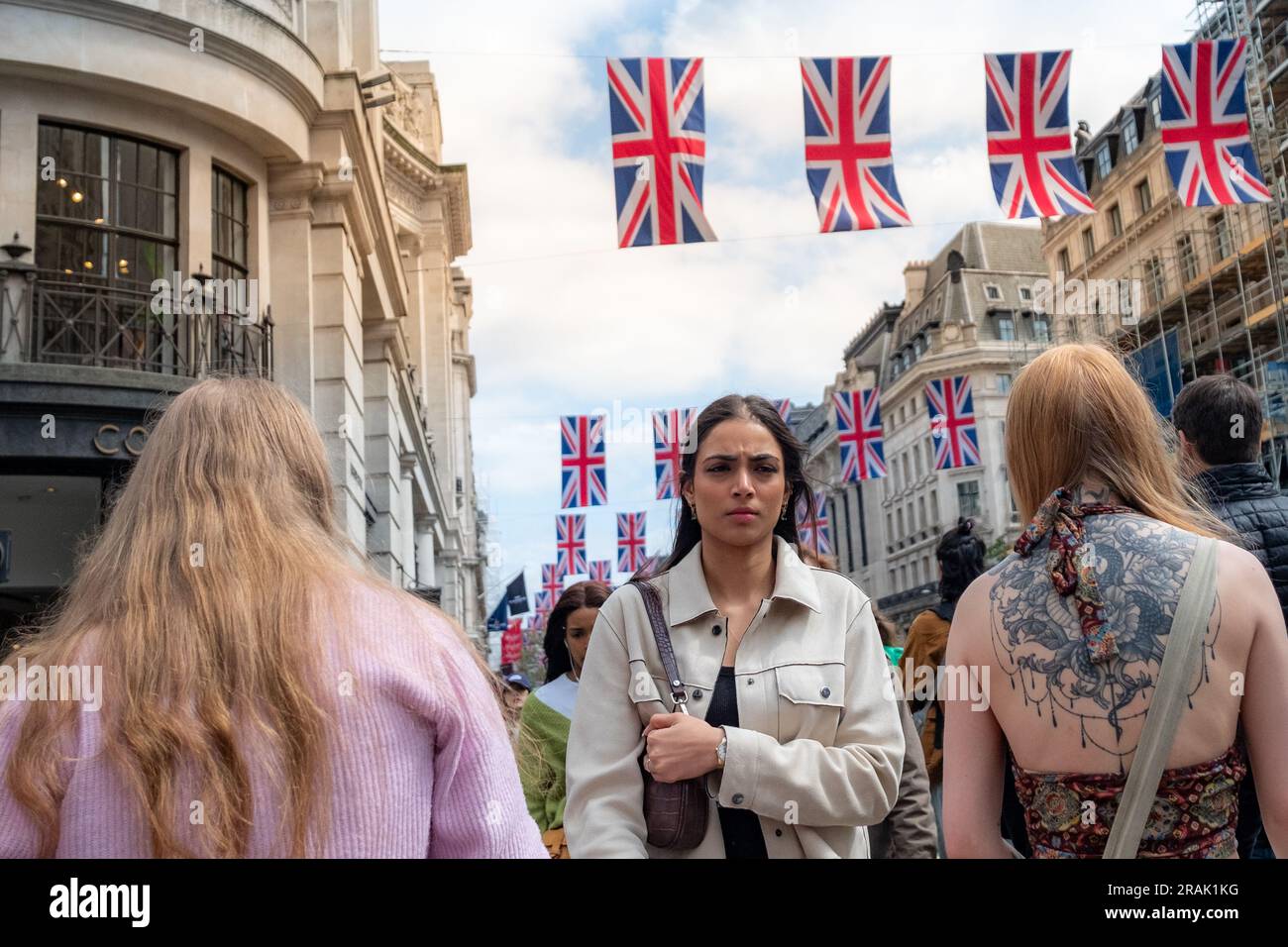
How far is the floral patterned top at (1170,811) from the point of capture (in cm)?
224

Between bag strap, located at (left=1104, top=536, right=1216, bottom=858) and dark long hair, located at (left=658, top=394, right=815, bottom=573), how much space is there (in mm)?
1229

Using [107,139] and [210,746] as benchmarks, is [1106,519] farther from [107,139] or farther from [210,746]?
[107,139]

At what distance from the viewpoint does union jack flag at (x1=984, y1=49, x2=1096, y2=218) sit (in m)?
12.9

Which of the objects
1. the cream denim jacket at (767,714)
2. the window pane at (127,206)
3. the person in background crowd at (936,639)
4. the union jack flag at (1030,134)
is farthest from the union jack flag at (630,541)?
the cream denim jacket at (767,714)

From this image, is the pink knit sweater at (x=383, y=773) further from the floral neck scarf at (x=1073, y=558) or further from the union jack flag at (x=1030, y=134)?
the union jack flag at (x=1030, y=134)

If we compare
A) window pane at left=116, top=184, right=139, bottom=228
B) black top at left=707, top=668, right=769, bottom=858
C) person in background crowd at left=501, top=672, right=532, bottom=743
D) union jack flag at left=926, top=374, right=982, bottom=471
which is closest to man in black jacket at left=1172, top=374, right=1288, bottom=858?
black top at left=707, top=668, right=769, bottom=858

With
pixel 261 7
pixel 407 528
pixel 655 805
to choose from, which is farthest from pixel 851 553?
pixel 655 805

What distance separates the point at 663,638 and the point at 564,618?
98.4 inches

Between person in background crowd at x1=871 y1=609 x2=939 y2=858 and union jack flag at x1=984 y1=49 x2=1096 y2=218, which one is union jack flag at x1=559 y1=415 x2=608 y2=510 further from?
person in background crowd at x1=871 y1=609 x2=939 y2=858

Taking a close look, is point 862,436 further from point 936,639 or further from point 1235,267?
point 1235,267

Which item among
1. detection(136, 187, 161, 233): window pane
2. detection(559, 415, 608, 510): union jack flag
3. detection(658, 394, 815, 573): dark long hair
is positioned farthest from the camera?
detection(559, 415, 608, 510): union jack flag

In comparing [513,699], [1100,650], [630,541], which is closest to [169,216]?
[513,699]

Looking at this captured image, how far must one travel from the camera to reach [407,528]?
74.9 ft

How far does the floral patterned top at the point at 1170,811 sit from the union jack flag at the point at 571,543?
94.6 feet
